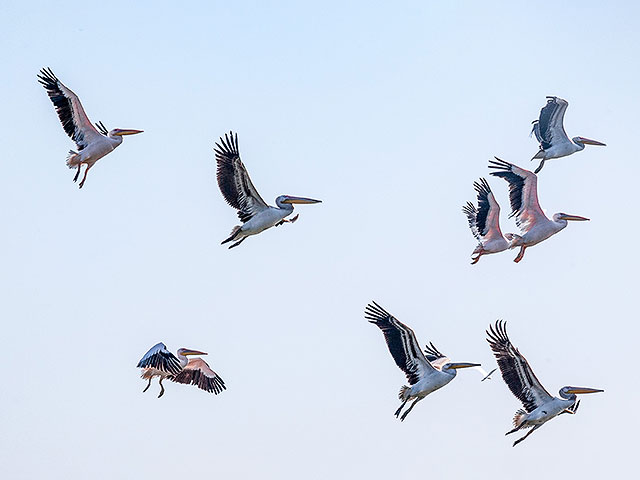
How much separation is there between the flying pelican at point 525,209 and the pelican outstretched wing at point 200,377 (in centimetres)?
612

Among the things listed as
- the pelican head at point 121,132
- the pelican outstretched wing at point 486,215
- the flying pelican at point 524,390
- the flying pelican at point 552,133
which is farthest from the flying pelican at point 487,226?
the pelican head at point 121,132

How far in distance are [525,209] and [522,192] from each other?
0.35 m

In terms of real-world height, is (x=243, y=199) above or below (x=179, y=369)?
above

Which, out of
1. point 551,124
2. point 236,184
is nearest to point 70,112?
point 236,184

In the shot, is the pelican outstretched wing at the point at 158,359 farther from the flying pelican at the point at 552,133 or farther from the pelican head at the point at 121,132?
the flying pelican at the point at 552,133

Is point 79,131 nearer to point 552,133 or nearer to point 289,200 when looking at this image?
point 289,200

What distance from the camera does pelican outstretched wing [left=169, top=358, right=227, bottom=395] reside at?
2036 centimetres

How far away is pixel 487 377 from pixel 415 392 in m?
1.15

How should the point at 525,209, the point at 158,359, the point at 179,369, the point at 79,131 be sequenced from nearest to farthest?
the point at 158,359 → the point at 179,369 → the point at 79,131 → the point at 525,209

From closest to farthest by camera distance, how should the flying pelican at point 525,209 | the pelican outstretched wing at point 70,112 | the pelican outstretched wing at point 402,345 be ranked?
the pelican outstretched wing at point 402,345 < the pelican outstretched wing at point 70,112 < the flying pelican at point 525,209

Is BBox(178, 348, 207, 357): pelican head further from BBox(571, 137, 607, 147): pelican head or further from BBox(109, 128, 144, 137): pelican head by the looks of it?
BBox(571, 137, 607, 147): pelican head

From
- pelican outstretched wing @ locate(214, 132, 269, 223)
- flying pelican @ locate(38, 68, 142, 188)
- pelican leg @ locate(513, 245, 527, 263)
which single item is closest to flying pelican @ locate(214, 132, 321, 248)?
pelican outstretched wing @ locate(214, 132, 269, 223)

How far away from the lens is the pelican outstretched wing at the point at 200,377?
2036cm

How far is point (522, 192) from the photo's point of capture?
2136 centimetres
